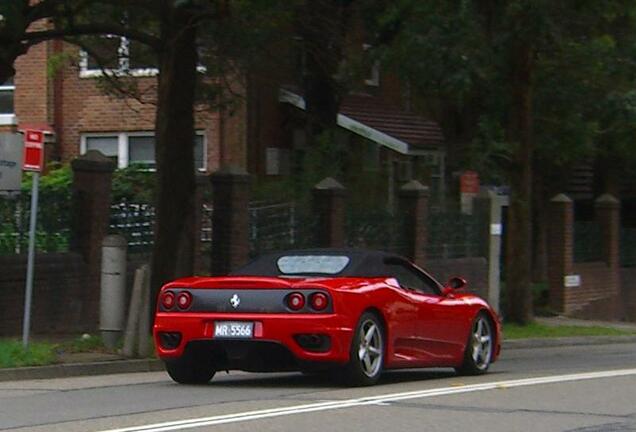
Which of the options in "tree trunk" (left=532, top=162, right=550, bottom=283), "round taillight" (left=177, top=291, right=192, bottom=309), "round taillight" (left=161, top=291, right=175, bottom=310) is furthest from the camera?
"tree trunk" (left=532, top=162, right=550, bottom=283)

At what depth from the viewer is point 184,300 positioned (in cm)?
1288

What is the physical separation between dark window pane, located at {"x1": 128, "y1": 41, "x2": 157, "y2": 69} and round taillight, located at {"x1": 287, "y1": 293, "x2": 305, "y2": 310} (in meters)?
11.2

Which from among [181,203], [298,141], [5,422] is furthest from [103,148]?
[5,422]

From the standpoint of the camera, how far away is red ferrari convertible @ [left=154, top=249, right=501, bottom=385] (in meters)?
12.4

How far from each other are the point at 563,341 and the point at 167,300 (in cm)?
1236

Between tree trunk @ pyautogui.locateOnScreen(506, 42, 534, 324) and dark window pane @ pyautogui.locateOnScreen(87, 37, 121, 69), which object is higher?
dark window pane @ pyautogui.locateOnScreen(87, 37, 121, 69)

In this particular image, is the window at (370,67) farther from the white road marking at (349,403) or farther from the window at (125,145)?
the white road marking at (349,403)

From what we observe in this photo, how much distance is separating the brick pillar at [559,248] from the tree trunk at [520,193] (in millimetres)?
5902

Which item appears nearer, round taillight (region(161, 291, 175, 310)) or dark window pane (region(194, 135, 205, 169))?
round taillight (region(161, 291, 175, 310))

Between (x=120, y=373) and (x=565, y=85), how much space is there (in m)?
13.5

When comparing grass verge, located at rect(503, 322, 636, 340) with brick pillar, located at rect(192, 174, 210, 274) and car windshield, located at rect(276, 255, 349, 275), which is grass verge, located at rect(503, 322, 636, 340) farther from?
car windshield, located at rect(276, 255, 349, 275)

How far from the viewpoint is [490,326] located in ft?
49.8

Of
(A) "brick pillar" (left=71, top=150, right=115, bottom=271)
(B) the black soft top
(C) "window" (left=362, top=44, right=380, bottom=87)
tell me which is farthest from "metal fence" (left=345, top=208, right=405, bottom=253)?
(B) the black soft top

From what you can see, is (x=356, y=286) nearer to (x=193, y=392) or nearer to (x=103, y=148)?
(x=193, y=392)
